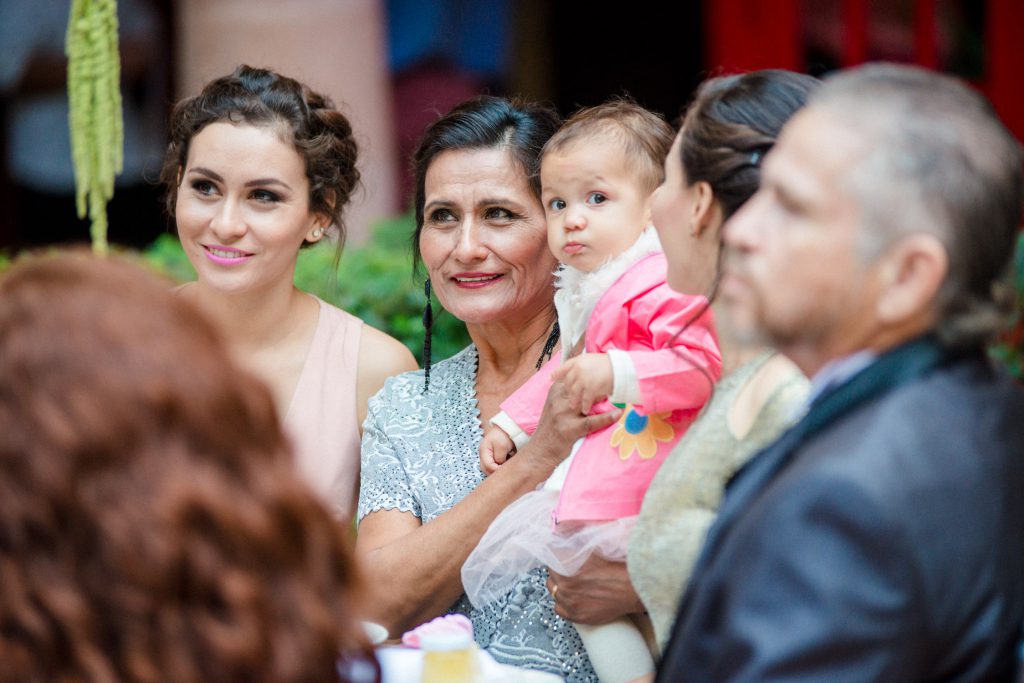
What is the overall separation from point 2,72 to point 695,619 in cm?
658

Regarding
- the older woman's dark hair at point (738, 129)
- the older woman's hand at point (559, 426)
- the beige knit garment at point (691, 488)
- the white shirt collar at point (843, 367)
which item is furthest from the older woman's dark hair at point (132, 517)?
the older woman's hand at point (559, 426)

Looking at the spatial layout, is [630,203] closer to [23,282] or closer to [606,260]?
[606,260]

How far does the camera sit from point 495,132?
3.25 metres

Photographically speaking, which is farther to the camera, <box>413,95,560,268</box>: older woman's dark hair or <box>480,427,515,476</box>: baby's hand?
<box>413,95,560,268</box>: older woman's dark hair

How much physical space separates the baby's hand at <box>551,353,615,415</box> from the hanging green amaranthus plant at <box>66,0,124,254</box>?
1.67m

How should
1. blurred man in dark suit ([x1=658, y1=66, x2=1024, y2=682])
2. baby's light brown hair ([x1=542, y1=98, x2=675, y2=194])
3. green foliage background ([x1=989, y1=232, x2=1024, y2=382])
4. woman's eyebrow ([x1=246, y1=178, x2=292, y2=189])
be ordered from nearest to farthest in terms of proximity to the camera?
blurred man in dark suit ([x1=658, y1=66, x2=1024, y2=682]), baby's light brown hair ([x1=542, y1=98, x2=675, y2=194]), woman's eyebrow ([x1=246, y1=178, x2=292, y2=189]), green foliage background ([x1=989, y1=232, x2=1024, y2=382])

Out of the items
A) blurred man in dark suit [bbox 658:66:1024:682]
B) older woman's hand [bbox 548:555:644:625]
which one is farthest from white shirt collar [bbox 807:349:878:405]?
older woman's hand [bbox 548:555:644:625]

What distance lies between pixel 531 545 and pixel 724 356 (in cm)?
64

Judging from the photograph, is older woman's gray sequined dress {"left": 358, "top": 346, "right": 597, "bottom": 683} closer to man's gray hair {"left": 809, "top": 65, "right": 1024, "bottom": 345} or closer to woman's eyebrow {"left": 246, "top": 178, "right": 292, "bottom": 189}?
woman's eyebrow {"left": 246, "top": 178, "right": 292, "bottom": 189}

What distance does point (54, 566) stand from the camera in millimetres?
1354

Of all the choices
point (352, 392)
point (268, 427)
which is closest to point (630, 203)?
point (352, 392)

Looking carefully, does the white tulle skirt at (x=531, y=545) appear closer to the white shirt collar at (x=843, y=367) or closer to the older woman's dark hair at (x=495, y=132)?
the white shirt collar at (x=843, y=367)

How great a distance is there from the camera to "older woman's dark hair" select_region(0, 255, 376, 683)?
134 centimetres

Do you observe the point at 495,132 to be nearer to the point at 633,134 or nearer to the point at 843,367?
the point at 633,134
